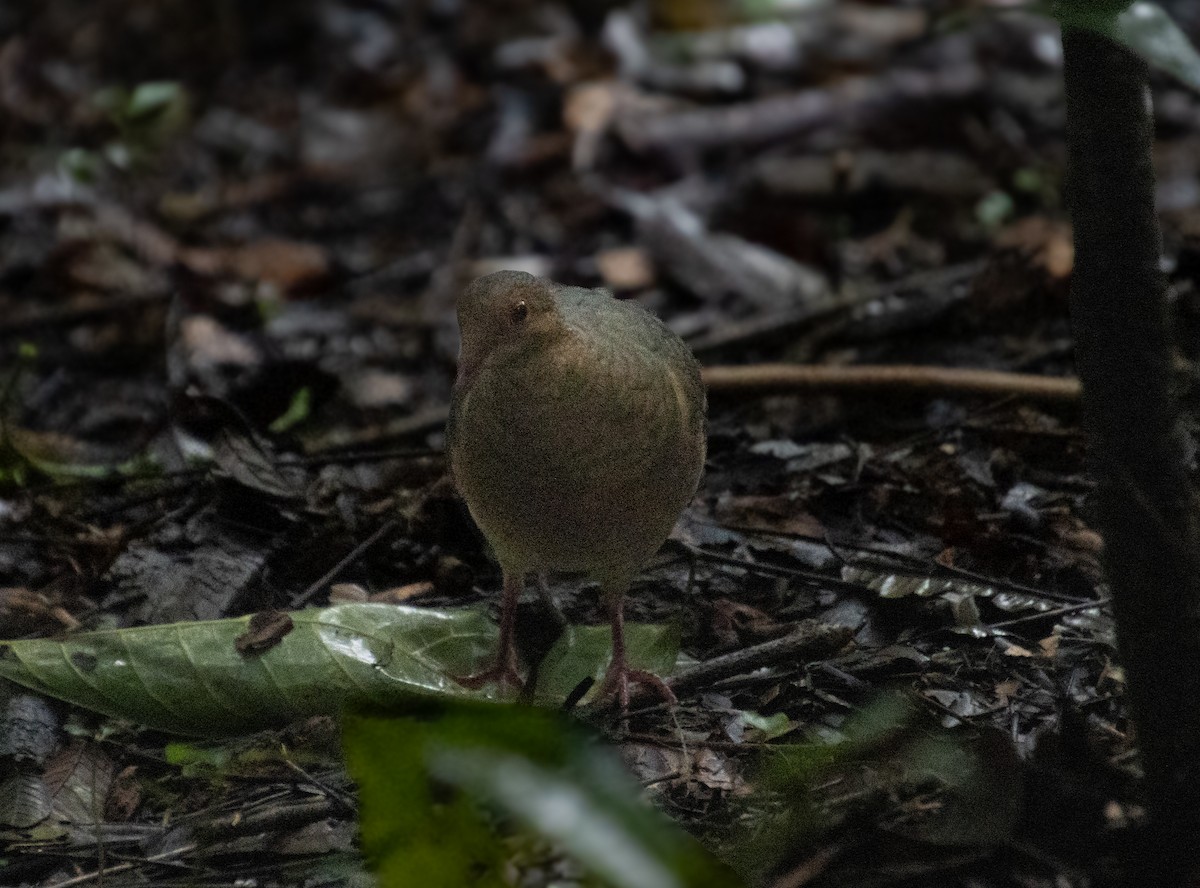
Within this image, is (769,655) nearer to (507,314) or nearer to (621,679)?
(621,679)

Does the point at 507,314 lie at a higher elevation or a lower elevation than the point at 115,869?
higher

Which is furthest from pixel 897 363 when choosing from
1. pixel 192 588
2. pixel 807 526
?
pixel 192 588

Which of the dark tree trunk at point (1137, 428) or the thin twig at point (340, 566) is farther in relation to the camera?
the thin twig at point (340, 566)

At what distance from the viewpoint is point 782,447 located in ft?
15.2

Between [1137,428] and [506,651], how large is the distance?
1731mm

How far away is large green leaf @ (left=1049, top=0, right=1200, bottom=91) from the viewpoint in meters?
1.89

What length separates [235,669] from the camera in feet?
11.1

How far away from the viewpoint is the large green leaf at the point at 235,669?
3332mm

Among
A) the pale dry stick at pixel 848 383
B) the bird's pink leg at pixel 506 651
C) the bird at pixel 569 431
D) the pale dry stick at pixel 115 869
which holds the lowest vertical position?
the pale dry stick at pixel 115 869

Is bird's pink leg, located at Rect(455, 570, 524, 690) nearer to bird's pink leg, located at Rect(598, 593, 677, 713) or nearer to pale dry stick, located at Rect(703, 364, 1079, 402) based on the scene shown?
bird's pink leg, located at Rect(598, 593, 677, 713)

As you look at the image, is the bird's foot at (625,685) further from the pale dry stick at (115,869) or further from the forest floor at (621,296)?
the pale dry stick at (115,869)

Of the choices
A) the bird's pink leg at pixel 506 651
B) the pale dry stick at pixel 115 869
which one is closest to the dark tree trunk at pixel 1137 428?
the bird's pink leg at pixel 506 651

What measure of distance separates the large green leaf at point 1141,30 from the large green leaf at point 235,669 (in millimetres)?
1925

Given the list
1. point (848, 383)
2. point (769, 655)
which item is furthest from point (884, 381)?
point (769, 655)
